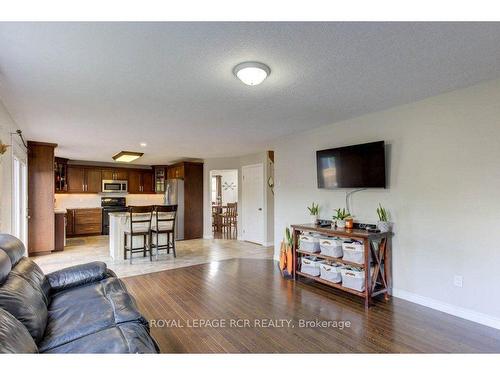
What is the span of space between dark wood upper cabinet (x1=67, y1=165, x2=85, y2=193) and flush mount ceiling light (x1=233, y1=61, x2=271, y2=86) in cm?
773

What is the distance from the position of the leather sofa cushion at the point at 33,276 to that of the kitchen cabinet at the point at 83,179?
6.73m

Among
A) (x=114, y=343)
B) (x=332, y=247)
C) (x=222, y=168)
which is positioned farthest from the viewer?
(x=222, y=168)

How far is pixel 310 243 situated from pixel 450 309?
63.2 inches

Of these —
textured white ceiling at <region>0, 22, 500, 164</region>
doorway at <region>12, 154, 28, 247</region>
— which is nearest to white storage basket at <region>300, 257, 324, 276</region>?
textured white ceiling at <region>0, 22, 500, 164</region>

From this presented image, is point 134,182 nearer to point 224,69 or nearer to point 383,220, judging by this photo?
point 224,69

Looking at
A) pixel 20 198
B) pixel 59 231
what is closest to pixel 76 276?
pixel 20 198

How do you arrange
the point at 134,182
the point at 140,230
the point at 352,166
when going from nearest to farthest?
the point at 352,166 < the point at 140,230 < the point at 134,182

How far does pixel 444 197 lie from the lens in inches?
112

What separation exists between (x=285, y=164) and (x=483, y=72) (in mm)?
2980

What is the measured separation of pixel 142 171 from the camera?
9.23 m

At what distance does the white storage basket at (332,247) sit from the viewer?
339 centimetres

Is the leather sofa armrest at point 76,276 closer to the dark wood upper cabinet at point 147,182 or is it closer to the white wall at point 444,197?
the white wall at point 444,197

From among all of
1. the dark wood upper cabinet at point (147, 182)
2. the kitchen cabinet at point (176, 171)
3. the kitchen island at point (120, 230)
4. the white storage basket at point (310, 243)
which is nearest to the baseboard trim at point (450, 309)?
the white storage basket at point (310, 243)
